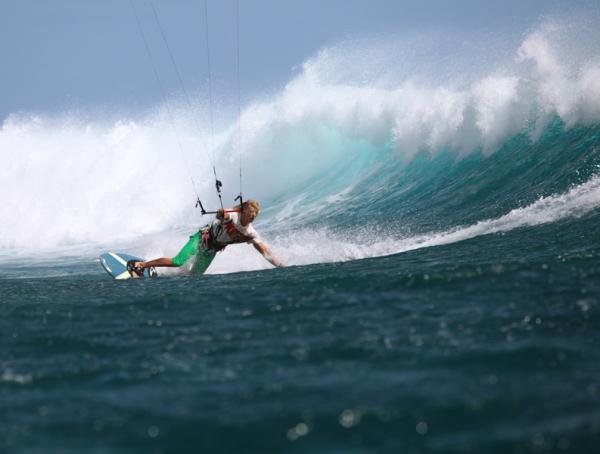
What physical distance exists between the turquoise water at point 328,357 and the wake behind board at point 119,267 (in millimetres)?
1945

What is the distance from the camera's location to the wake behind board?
1042 centimetres

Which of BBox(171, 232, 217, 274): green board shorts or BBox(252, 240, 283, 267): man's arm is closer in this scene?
BBox(252, 240, 283, 267): man's arm

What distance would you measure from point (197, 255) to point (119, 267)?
1.73 m

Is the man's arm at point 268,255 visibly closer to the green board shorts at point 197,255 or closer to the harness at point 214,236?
the harness at point 214,236

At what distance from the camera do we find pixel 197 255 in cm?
1010

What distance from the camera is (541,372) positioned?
11.5 feet

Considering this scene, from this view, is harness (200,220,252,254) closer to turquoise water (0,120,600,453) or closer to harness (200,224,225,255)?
harness (200,224,225,255)

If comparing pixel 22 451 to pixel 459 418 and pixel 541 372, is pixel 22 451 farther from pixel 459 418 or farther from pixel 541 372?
pixel 541 372

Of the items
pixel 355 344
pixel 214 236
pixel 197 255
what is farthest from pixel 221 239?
pixel 355 344

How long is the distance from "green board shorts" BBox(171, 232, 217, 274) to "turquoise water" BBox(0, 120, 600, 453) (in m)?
1.65

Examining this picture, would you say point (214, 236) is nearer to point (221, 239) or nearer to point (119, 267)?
point (221, 239)

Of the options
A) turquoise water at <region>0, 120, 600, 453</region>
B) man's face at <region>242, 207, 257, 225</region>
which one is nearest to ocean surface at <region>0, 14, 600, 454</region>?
turquoise water at <region>0, 120, 600, 453</region>

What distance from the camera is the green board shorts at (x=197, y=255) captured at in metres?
10.1

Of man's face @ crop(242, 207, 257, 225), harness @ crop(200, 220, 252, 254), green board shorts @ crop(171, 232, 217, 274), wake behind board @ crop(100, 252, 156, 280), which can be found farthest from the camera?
wake behind board @ crop(100, 252, 156, 280)
